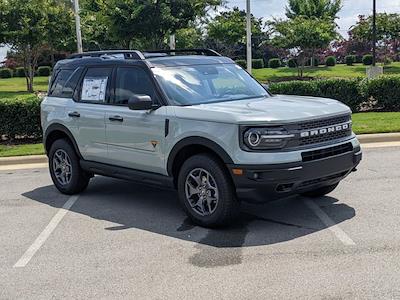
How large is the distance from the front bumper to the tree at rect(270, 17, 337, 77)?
27.4 m

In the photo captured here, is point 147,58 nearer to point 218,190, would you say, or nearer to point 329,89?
point 218,190

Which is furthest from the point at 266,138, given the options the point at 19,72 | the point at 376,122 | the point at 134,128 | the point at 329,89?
the point at 19,72

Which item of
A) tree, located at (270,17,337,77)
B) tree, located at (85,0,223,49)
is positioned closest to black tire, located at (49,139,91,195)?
tree, located at (85,0,223,49)

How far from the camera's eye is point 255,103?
6098 mm

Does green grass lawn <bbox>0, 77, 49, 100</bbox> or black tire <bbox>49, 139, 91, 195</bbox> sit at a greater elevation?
green grass lawn <bbox>0, 77, 49, 100</bbox>

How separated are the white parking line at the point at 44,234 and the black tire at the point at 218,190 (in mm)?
1594

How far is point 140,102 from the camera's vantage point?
6.04 meters

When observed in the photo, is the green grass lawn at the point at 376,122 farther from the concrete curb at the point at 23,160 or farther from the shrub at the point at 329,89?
the concrete curb at the point at 23,160

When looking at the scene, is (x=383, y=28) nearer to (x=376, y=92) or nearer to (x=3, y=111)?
(x=376, y=92)

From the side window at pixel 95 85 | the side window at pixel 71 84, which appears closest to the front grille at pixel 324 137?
the side window at pixel 95 85

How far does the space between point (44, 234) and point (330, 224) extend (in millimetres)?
3028

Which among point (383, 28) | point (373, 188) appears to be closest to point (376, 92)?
point (373, 188)

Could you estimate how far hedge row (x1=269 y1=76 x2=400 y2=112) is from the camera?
1400 centimetres

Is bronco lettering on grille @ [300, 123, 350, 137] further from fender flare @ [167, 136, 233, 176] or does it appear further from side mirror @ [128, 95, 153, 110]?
side mirror @ [128, 95, 153, 110]
